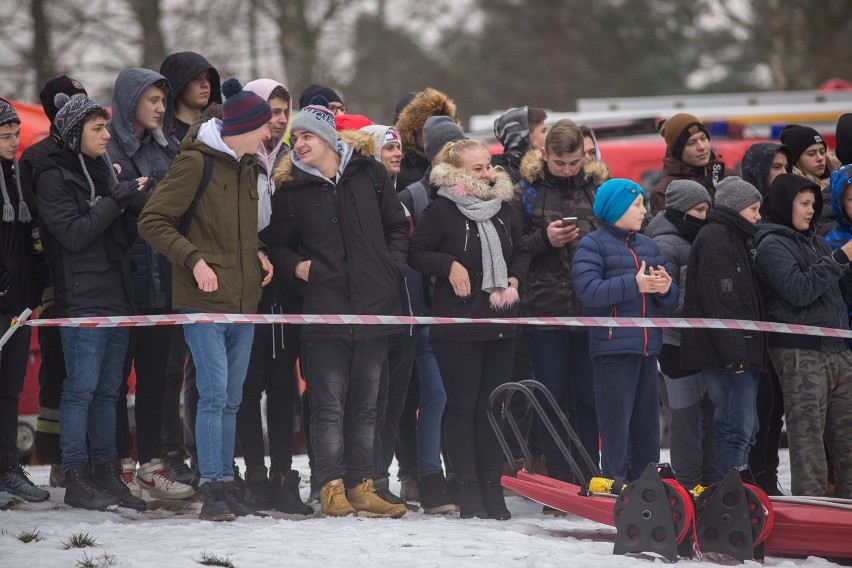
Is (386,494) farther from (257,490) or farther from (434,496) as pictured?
(257,490)

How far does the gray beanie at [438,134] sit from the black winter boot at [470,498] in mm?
2222

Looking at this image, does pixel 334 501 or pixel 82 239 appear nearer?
pixel 82 239

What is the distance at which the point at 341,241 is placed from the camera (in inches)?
279

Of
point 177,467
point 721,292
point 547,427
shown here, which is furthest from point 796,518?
point 177,467

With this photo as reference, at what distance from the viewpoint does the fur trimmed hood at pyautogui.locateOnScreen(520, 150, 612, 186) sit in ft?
25.7

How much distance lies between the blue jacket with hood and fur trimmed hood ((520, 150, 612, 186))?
2.29 m

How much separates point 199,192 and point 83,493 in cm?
185

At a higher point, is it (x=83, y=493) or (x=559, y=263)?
(x=559, y=263)

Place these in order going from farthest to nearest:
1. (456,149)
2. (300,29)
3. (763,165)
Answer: (300,29)
(763,165)
(456,149)

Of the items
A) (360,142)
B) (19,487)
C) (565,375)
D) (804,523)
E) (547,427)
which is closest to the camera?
(804,523)

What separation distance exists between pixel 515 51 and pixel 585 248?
29286 millimetres

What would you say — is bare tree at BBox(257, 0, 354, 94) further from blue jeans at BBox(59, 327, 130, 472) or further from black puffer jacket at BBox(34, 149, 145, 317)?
blue jeans at BBox(59, 327, 130, 472)

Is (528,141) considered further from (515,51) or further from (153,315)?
(515,51)

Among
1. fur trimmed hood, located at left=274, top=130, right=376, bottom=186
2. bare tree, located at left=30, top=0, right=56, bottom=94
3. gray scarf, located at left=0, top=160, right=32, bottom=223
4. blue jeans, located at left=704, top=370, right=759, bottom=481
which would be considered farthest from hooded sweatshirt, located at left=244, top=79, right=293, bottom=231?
bare tree, located at left=30, top=0, right=56, bottom=94
